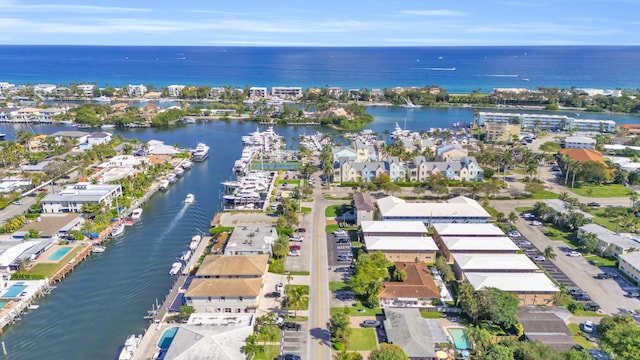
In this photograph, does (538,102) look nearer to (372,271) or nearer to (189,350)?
(372,271)

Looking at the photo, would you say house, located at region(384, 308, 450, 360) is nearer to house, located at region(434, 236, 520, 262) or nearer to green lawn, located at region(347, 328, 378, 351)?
green lawn, located at region(347, 328, 378, 351)

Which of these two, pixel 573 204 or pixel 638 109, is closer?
pixel 573 204

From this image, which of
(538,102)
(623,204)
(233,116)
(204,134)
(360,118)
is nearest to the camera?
(623,204)

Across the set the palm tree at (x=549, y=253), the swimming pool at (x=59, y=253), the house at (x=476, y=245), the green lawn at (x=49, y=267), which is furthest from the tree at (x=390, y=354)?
the swimming pool at (x=59, y=253)

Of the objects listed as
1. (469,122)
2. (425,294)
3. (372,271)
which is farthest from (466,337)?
(469,122)

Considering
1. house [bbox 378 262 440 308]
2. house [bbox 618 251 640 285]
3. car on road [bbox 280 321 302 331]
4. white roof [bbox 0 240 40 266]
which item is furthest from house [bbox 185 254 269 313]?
house [bbox 618 251 640 285]

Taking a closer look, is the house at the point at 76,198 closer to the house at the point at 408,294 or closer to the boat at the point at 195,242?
the boat at the point at 195,242
